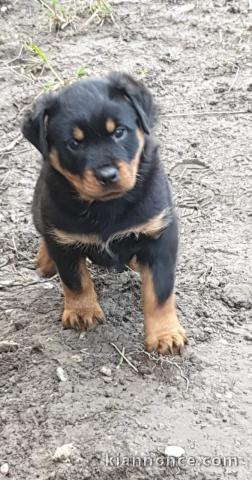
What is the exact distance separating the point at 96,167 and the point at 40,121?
0.36 metres

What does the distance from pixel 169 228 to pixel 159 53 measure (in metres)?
2.95

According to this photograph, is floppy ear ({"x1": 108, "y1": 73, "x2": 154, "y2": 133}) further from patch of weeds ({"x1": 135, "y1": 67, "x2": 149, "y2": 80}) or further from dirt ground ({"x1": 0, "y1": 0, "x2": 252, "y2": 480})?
patch of weeds ({"x1": 135, "y1": 67, "x2": 149, "y2": 80})

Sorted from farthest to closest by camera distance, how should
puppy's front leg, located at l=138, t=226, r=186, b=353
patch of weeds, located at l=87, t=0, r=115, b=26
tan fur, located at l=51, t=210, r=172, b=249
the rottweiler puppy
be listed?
patch of weeds, located at l=87, t=0, r=115, b=26, puppy's front leg, located at l=138, t=226, r=186, b=353, tan fur, located at l=51, t=210, r=172, b=249, the rottweiler puppy

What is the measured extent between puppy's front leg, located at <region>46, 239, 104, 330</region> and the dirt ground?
0.09m

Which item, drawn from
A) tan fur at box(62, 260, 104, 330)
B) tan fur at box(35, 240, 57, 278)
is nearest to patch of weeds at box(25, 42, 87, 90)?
tan fur at box(35, 240, 57, 278)

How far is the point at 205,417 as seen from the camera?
11.9ft

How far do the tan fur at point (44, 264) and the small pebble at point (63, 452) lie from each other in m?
1.30

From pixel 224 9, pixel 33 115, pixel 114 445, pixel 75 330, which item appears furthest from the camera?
pixel 224 9

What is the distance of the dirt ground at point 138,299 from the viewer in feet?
11.5

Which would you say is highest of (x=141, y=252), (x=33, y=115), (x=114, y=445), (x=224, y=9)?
(x=33, y=115)

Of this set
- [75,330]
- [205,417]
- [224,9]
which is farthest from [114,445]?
[224,9]

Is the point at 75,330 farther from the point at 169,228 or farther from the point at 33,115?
the point at 33,115

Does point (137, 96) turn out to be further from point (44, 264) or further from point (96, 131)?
point (44, 264)

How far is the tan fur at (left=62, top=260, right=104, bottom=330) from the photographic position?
4.18 meters
